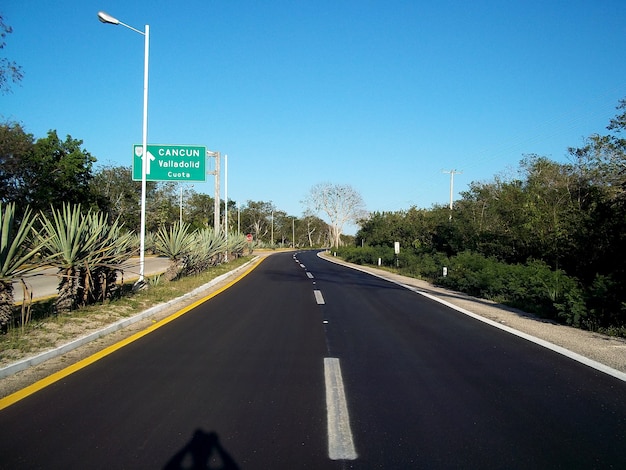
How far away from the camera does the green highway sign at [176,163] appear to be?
1986 centimetres

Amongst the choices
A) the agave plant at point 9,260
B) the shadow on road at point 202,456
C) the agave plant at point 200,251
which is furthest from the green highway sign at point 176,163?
the shadow on road at point 202,456

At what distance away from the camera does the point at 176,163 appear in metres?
20.5

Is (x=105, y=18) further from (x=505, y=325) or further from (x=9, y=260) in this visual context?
(x=505, y=325)

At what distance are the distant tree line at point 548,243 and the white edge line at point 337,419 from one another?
670 centimetres

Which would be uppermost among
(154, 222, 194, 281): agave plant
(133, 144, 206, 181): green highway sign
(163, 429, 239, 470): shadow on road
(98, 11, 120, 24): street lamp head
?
(98, 11, 120, 24): street lamp head

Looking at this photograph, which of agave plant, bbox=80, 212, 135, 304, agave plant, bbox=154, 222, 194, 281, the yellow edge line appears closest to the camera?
the yellow edge line

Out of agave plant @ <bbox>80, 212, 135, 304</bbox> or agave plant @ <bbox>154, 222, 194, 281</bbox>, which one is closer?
agave plant @ <bbox>80, 212, 135, 304</bbox>

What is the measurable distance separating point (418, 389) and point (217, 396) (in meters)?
2.38

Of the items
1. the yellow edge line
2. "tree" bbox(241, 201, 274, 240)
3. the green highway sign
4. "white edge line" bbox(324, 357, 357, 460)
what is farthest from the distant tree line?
"tree" bbox(241, 201, 274, 240)

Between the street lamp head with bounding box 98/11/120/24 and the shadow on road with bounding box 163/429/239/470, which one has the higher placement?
the street lamp head with bounding box 98/11/120/24

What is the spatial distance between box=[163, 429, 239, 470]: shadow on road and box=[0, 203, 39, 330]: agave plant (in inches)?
225

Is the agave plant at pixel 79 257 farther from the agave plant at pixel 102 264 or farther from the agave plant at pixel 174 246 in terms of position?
the agave plant at pixel 174 246

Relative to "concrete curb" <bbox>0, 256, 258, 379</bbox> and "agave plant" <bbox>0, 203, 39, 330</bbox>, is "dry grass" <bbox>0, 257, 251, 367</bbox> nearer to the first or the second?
"concrete curb" <bbox>0, 256, 258, 379</bbox>

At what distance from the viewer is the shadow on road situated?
3.85 metres
